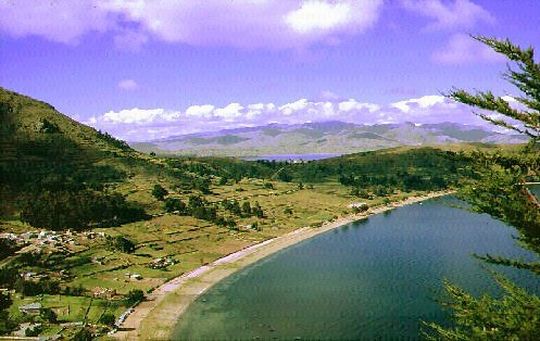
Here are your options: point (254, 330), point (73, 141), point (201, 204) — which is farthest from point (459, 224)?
point (73, 141)

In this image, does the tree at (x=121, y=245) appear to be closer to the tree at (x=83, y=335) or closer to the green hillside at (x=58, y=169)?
the green hillside at (x=58, y=169)

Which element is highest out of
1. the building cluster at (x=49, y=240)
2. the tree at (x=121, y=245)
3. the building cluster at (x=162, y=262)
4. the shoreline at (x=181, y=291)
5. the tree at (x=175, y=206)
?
the tree at (x=175, y=206)

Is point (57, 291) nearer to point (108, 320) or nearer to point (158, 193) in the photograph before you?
point (108, 320)

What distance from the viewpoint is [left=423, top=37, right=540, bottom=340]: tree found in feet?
45.2

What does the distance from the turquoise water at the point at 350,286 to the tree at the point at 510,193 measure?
1761 cm

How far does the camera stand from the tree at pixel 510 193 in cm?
1379

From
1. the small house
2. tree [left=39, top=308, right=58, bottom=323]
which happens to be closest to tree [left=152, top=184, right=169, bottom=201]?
the small house

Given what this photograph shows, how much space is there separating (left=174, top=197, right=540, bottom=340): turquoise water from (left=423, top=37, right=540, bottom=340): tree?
57.8 ft

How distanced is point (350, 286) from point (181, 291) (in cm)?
2541

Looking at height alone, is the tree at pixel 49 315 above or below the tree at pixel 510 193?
below

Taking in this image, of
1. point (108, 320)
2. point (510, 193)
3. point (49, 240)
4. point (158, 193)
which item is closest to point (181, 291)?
point (108, 320)

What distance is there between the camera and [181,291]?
74.6 metres

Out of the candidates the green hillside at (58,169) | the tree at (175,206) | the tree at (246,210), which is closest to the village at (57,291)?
the green hillside at (58,169)

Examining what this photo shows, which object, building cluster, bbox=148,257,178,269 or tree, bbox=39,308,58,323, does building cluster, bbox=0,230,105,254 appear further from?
tree, bbox=39,308,58,323
